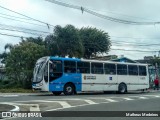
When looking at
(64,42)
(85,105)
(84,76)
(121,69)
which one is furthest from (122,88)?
(85,105)

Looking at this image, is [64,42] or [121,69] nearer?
[121,69]

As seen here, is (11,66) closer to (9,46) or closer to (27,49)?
(27,49)

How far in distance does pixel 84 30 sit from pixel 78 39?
11.0 meters

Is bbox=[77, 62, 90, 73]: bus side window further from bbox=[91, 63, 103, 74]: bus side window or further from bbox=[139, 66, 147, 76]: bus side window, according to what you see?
bbox=[139, 66, 147, 76]: bus side window

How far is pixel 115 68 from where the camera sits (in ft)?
101

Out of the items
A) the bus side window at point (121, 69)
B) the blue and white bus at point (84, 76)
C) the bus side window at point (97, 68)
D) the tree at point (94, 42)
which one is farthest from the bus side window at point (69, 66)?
the tree at point (94, 42)

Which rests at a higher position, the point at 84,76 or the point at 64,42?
the point at 64,42

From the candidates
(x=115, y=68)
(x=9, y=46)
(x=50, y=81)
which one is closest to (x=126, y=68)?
(x=115, y=68)

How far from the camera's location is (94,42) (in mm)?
53594

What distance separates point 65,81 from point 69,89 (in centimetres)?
85

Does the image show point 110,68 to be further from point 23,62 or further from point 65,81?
point 23,62

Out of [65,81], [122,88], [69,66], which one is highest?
[69,66]

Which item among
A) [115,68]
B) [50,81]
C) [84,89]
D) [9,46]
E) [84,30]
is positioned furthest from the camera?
[84,30]

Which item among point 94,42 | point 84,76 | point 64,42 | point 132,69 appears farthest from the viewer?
point 94,42
